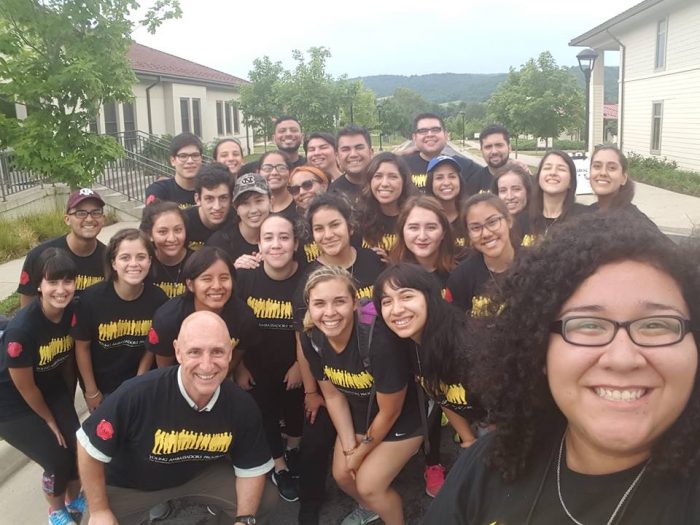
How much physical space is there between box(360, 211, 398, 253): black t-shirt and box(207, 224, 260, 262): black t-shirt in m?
0.87

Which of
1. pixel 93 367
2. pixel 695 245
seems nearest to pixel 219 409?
pixel 93 367

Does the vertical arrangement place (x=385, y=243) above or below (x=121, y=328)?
above

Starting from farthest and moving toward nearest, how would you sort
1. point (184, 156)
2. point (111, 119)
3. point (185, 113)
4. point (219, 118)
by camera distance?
point (219, 118)
point (185, 113)
point (111, 119)
point (184, 156)

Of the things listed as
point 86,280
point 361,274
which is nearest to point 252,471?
point 361,274

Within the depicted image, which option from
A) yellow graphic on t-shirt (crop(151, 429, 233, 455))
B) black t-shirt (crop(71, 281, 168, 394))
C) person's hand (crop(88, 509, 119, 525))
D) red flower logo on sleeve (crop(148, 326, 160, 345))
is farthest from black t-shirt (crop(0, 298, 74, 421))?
yellow graphic on t-shirt (crop(151, 429, 233, 455))

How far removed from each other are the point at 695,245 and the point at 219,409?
235 cm

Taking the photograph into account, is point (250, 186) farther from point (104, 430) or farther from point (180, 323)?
point (104, 430)

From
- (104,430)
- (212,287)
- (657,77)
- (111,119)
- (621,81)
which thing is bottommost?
(104,430)

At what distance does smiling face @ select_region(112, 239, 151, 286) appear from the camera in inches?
142

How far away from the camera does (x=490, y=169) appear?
6.20m

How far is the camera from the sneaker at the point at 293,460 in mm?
3971

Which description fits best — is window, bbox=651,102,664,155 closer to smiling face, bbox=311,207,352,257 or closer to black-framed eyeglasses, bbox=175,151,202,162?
black-framed eyeglasses, bbox=175,151,202,162

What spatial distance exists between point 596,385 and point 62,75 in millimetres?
6299

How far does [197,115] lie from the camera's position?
30.3m
